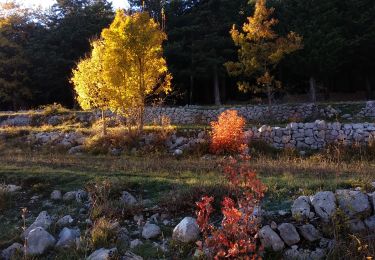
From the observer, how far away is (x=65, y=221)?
8156 millimetres

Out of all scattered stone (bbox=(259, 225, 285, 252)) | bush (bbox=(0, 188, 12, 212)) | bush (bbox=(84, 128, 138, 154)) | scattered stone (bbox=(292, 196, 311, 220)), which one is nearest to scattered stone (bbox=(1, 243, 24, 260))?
bush (bbox=(0, 188, 12, 212))

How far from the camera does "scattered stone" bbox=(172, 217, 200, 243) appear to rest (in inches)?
272

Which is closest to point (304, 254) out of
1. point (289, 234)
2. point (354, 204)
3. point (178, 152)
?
point (289, 234)

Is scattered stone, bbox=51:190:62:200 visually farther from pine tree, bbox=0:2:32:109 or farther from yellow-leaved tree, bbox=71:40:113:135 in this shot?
pine tree, bbox=0:2:32:109

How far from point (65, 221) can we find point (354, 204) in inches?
194

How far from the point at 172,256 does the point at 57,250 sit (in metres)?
1.88

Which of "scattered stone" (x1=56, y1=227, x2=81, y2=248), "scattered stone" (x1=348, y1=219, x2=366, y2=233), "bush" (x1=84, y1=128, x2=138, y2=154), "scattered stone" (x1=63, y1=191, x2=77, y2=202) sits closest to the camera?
"scattered stone" (x1=348, y1=219, x2=366, y2=233)

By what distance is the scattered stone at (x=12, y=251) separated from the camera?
709 centimetres

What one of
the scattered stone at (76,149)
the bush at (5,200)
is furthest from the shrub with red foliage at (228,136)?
the bush at (5,200)

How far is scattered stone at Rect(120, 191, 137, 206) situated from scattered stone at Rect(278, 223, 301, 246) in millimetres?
3039

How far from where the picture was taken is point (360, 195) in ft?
24.0

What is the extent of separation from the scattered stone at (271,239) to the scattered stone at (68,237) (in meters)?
2.88

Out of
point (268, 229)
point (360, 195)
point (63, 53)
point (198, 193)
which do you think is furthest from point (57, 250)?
point (63, 53)

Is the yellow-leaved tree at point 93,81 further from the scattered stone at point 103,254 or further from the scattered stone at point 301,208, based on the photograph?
the scattered stone at point 301,208
